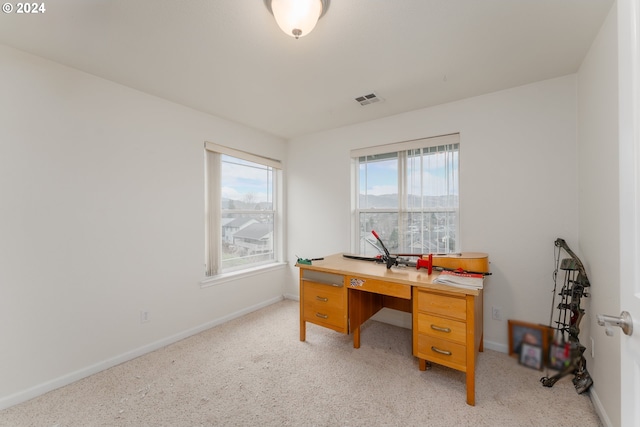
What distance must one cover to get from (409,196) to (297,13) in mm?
2134

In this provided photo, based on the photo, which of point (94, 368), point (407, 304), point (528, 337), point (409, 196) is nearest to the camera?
point (528, 337)

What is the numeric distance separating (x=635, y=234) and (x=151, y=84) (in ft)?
10.0

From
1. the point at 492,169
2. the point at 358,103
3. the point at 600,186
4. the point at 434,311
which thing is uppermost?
the point at 358,103

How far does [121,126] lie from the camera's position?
2.34 metres

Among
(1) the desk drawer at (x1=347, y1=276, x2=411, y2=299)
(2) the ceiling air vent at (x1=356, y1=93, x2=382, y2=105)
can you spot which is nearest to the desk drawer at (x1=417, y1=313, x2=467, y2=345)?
(1) the desk drawer at (x1=347, y1=276, x2=411, y2=299)

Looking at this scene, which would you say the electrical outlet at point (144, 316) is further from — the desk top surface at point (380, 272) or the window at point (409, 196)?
the window at point (409, 196)

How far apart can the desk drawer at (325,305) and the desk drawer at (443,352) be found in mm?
664

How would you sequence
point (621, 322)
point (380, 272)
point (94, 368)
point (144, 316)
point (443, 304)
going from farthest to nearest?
point (144, 316) → point (380, 272) → point (94, 368) → point (443, 304) → point (621, 322)

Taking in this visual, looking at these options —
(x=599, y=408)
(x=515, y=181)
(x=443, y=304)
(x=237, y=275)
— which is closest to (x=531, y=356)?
(x=443, y=304)

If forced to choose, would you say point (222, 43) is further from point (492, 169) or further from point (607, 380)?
point (607, 380)

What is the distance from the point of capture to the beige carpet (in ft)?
5.56

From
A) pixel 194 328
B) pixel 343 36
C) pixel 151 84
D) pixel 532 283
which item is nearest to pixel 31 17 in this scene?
A: pixel 151 84

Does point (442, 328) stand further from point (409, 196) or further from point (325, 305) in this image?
point (409, 196)

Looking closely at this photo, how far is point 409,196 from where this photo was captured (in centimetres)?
303
